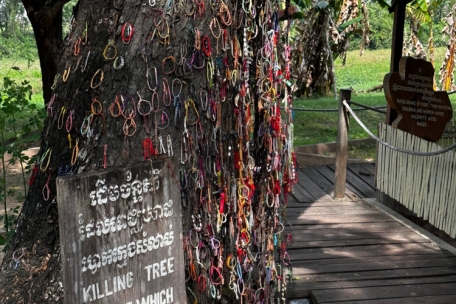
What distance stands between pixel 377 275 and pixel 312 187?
264 cm

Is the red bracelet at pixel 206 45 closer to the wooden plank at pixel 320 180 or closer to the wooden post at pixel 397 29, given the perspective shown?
the wooden post at pixel 397 29

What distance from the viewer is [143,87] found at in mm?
2945

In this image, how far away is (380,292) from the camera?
4566 mm

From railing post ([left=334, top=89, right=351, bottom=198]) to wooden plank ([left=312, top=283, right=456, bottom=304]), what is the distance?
2466 millimetres

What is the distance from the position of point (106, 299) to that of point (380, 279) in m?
3.10

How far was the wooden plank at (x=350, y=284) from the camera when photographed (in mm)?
4539

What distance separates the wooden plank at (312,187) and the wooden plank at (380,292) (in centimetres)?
255

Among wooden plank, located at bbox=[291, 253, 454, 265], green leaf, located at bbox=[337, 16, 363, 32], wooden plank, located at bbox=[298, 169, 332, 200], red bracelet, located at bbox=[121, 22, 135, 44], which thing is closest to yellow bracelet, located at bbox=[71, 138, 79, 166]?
red bracelet, located at bbox=[121, 22, 135, 44]

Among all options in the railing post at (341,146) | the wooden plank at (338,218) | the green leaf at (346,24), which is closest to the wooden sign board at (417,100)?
the railing post at (341,146)

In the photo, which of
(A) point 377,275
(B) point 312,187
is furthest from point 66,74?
(B) point 312,187

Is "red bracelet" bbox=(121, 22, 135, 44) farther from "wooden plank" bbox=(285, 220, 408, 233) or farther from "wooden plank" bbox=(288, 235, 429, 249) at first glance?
"wooden plank" bbox=(285, 220, 408, 233)

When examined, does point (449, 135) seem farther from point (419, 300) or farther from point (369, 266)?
point (419, 300)

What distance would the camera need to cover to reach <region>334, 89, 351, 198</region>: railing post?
687 centimetres

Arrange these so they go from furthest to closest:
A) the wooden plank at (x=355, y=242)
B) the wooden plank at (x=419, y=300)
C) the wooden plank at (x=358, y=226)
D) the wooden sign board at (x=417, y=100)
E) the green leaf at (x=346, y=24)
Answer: the green leaf at (x=346, y=24) → the wooden sign board at (x=417, y=100) → the wooden plank at (x=358, y=226) → the wooden plank at (x=355, y=242) → the wooden plank at (x=419, y=300)
